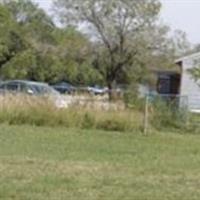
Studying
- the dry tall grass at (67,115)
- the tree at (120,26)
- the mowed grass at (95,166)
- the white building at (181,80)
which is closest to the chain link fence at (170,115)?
the dry tall grass at (67,115)

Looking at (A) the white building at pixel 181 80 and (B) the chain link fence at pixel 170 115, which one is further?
(A) the white building at pixel 181 80

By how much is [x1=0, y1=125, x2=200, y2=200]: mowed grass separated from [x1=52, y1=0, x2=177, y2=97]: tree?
23443 mm

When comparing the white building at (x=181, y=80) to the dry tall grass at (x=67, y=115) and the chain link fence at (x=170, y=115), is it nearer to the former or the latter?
the chain link fence at (x=170, y=115)

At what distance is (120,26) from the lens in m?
46.2

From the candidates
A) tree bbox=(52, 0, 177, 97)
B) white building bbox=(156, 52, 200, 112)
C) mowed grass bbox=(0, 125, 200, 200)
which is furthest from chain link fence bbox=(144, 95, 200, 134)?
tree bbox=(52, 0, 177, 97)

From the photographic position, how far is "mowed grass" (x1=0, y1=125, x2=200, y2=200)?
11.3m

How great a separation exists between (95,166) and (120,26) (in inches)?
1266

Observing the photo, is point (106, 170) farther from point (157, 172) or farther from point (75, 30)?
point (75, 30)

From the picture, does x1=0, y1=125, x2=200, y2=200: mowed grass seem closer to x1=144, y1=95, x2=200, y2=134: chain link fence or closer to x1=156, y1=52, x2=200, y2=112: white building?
x1=144, y1=95, x2=200, y2=134: chain link fence

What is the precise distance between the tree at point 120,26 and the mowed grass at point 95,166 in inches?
923

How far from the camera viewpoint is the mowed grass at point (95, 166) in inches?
445


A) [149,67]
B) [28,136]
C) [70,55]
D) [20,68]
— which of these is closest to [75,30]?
[70,55]

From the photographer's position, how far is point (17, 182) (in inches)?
470

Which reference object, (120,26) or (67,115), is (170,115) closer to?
(67,115)
